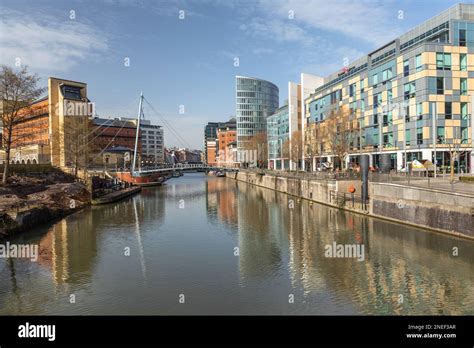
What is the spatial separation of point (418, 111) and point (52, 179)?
53364mm

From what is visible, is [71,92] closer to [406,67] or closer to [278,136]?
[278,136]

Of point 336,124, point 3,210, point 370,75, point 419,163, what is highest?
point 370,75

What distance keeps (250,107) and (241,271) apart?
142m

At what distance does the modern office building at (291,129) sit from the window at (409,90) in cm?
2808

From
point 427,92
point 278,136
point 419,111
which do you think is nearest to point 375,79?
point 419,111

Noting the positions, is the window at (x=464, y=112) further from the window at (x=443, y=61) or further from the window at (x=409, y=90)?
the window at (x=409, y=90)

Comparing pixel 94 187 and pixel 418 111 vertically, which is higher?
pixel 418 111

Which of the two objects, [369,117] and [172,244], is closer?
[172,244]

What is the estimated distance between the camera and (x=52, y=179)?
56.7m

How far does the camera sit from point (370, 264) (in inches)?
842

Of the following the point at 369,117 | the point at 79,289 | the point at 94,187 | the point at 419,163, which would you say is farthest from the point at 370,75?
the point at 79,289

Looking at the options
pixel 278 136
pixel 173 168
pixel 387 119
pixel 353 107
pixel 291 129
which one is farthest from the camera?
pixel 278 136

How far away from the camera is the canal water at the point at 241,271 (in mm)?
15852
